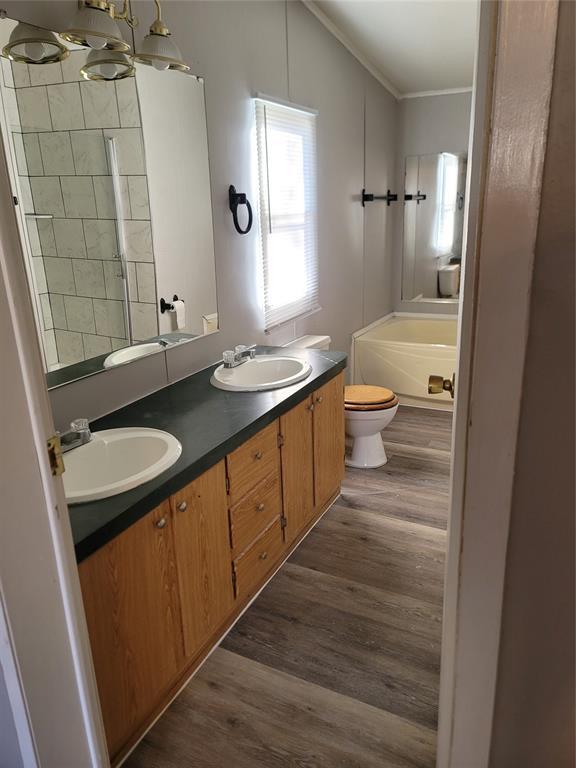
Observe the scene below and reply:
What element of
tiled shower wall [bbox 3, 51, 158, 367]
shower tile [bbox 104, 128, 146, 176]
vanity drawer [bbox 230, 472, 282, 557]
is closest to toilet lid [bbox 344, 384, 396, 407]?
vanity drawer [bbox 230, 472, 282, 557]

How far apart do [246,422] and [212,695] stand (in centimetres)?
91

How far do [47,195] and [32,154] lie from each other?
12 centimetres

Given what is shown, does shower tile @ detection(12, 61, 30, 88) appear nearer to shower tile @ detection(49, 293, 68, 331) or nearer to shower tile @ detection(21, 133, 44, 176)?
shower tile @ detection(21, 133, 44, 176)

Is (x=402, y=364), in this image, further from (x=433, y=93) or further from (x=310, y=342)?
(x=433, y=93)

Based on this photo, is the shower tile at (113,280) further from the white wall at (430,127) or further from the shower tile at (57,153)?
the white wall at (430,127)

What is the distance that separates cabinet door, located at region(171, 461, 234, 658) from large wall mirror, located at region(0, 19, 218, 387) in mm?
621

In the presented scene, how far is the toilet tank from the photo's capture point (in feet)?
10.9

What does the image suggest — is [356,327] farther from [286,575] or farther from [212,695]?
[212,695]

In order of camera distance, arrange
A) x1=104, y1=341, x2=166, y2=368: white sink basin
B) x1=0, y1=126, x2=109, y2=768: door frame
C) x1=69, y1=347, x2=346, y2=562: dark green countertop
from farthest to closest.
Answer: x1=104, y1=341, x2=166, y2=368: white sink basin < x1=69, y1=347, x2=346, y2=562: dark green countertop < x1=0, y1=126, x2=109, y2=768: door frame

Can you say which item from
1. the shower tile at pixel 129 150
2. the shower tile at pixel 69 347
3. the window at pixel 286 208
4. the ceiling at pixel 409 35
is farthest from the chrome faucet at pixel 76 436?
the ceiling at pixel 409 35

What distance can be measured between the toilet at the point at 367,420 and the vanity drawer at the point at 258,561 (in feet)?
3.59

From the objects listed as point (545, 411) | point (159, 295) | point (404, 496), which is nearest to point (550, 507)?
point (545, 411)

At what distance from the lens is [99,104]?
6.23 ft

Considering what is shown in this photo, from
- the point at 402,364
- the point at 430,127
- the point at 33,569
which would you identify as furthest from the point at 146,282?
the point at 430,127
